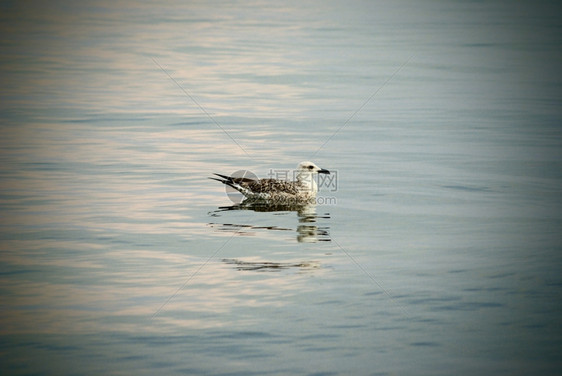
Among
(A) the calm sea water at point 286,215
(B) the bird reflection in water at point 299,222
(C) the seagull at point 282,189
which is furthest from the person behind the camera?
(C) the seagull at point 282,189

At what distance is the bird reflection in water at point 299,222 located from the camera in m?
11.5

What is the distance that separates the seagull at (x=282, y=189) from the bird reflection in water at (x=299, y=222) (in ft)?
0.40

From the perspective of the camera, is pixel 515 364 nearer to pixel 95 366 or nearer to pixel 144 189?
pixel 95 366

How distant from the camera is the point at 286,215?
13141 millimetres

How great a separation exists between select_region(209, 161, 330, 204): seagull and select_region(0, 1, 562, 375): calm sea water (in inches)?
15.5

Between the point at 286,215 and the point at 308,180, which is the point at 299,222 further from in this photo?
the point at 308,180

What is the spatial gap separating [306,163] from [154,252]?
4152mm

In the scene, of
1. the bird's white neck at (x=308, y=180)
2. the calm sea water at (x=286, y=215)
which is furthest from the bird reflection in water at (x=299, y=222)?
the bird's white neck at (x=308, y=180)

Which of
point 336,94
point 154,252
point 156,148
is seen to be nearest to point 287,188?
point 154,252

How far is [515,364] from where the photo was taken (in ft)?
24.8

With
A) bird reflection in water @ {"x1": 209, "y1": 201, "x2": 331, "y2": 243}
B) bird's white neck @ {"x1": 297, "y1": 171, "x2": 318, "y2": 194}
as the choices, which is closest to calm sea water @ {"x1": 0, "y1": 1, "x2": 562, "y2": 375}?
bird reflection in water @ {"x1": 209, "y1": 201, "x2": 331, "y2": 243}

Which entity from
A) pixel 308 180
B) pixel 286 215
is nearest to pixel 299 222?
pixel 286 215

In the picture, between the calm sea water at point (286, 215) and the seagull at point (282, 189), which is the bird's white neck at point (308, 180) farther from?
the calm sea water at point (286, 215)

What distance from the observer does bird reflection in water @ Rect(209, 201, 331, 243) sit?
37.8 ft
